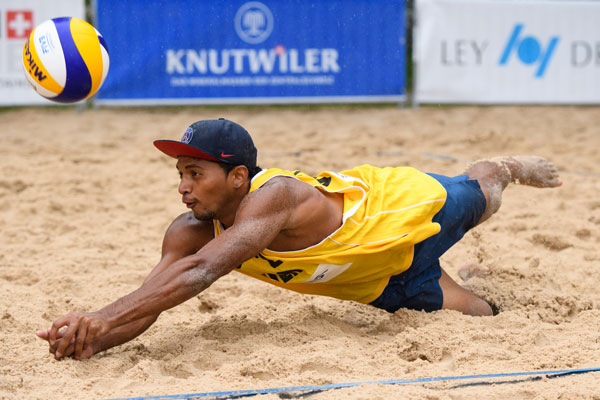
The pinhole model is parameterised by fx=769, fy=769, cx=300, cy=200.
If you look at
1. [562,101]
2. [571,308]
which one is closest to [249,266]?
[571,308]

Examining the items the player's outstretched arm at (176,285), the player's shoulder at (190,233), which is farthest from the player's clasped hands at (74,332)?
the player's shoulder at (190,233)

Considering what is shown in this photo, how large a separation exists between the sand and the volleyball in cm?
92

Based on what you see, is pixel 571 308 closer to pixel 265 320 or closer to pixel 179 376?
pixel 265 320

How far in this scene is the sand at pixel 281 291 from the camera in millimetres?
2764

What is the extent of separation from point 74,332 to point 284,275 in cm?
87

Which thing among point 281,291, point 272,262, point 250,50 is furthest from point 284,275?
point 250,50

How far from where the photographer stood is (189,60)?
872 centimetres

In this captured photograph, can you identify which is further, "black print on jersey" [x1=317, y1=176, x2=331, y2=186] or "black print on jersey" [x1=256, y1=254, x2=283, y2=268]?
"black print on jersey" [x1=317, y1=176, x2=331, y2=186]

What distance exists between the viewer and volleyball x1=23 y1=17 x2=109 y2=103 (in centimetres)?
426

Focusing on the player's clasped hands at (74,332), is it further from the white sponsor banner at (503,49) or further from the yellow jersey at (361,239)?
the white sponsor banner at (503,49)

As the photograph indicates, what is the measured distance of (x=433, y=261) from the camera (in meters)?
3.50

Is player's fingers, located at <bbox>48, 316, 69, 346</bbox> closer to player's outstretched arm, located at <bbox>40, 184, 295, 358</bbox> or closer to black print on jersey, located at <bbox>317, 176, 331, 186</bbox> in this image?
player's outstretched arm, located at <bbox>40, 184, 295, 358</bbox>

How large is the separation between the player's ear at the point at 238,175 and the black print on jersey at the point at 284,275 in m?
0.42

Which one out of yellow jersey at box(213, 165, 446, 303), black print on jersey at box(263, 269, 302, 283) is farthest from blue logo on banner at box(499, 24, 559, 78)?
black print on jersey at box(263, 269, 302, 283)
